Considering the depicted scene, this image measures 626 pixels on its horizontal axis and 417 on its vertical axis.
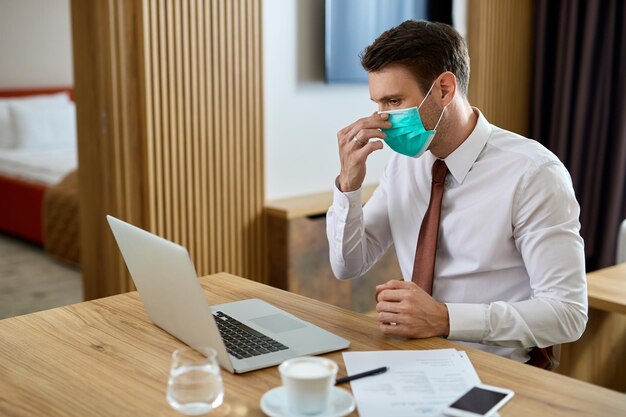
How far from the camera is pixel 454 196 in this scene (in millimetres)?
1803

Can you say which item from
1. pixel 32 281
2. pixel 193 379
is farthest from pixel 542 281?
pixel 32 281

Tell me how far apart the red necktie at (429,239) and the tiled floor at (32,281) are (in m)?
2.56

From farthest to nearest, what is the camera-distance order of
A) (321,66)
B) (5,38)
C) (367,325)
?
(5,38) → (321,66) → (367,325)

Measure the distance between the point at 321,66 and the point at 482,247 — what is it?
2096 millimetres

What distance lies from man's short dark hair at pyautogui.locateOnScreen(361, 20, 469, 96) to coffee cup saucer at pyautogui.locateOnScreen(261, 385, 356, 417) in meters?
0.90

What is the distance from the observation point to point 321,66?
3.66 metres

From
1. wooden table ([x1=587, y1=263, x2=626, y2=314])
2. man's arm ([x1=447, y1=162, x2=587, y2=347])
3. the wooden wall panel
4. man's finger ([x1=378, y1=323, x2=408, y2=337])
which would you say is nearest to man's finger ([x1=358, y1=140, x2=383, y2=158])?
man's arm ([x1=447, y1=162, x2=587, y2=347])

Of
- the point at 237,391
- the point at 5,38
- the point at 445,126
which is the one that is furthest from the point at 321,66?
the point at 5,38

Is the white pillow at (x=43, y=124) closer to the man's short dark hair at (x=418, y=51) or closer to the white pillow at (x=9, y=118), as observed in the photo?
the white pillow at (x=9, y=118)

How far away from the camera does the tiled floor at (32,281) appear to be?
3.92 metres

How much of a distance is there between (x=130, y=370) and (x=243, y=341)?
220 mm

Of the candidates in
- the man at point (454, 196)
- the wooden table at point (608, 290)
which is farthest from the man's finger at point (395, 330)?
the wooden table at point (608, 290)

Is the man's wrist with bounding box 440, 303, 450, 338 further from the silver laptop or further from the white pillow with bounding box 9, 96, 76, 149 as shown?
the white pillow with bounding box 9, 96, 76, 149

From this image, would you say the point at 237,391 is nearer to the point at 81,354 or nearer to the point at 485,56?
the point at 81,354
